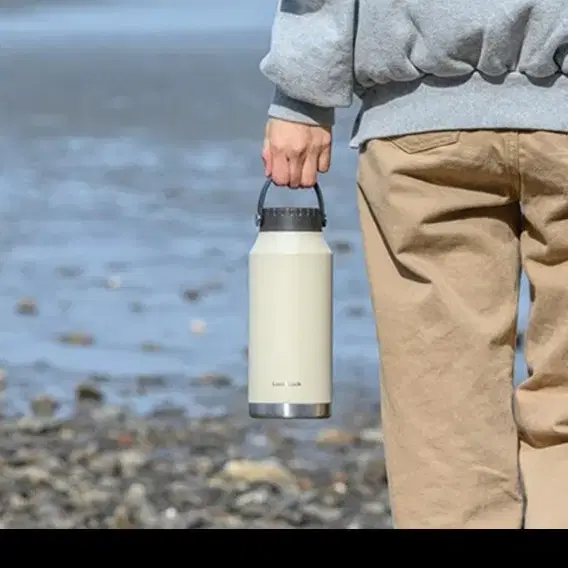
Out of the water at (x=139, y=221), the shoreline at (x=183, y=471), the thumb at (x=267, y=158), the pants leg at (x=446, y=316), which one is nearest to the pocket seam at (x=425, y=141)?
the pants leg at (x=446, y=316)

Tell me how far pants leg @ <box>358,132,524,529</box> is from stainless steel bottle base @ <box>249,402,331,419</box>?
0.19 meters

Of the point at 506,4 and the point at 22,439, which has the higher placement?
the point at 506,4

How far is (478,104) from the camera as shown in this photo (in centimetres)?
308

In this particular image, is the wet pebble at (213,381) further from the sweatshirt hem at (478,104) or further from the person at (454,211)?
the sweatshirt hem at (478,104)

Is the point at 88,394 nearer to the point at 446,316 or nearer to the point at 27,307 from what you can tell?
the point at 27,307

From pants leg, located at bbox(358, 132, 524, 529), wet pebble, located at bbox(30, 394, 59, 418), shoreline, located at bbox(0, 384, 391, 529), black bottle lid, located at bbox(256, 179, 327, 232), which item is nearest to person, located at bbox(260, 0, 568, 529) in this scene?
pants leg, located at bbox(358, 132, 524, 529)

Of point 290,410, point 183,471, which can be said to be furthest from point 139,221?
point 290,410

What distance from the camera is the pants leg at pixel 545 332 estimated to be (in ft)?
10.0

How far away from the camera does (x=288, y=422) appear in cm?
618

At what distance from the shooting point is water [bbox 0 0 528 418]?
23.2ft

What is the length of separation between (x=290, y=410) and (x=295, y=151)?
42 centimetres
